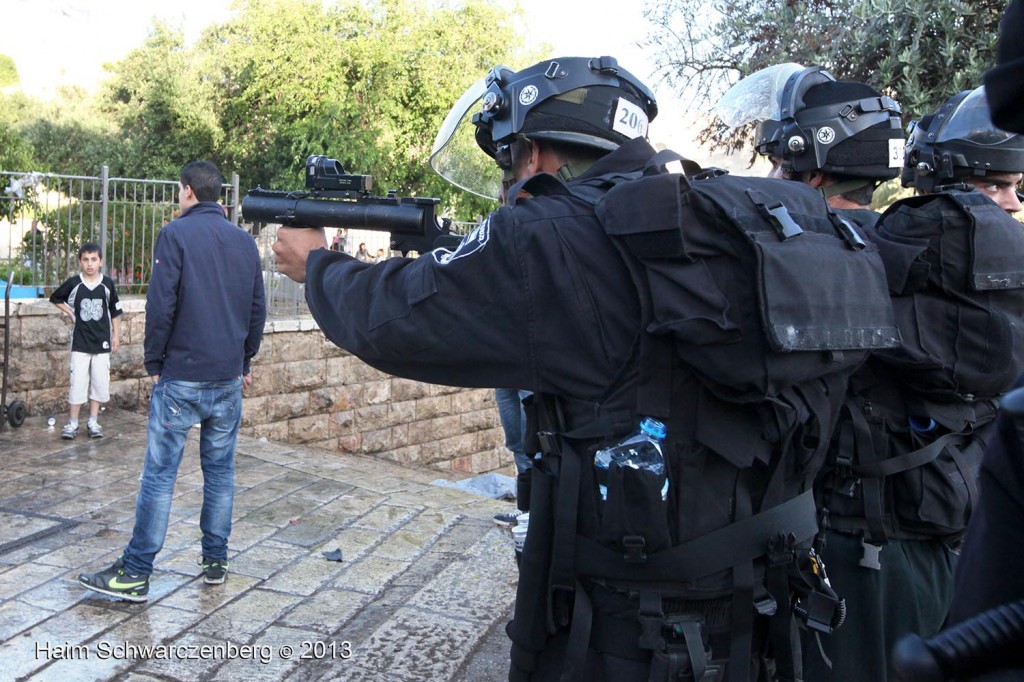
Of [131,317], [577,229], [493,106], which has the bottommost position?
[131,317]

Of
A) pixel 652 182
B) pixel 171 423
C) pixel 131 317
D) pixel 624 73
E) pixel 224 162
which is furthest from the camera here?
pixel 224 162

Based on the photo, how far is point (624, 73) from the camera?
2.49m

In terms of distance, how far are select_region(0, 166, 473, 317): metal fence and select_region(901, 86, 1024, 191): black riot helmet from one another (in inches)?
195

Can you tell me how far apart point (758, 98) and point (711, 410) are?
212 cm

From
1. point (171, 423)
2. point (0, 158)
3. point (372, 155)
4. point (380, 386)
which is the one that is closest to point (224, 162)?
point (372, 155)

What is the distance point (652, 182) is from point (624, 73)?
2.18 ft

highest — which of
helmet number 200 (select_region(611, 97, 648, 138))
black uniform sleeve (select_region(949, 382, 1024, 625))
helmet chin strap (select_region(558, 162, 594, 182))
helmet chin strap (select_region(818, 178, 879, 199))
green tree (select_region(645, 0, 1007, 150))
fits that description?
green tree (select_region(645, 0, 1007, 150))

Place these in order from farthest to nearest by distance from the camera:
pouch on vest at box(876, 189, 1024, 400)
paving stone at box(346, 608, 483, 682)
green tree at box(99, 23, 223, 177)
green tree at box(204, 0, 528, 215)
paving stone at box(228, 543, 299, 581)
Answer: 1. green tree at box(99, 23, 223, 177)
2. green tree at box(204, 0, 528, 215)
3. paving stone at box(228, 543, 299, 581)
4. paving stone at box(346, 608, 483, 682)
5. pouch on vest at box(876, 189, 1024, 400)

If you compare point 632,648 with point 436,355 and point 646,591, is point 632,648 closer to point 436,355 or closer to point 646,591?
point 646,591

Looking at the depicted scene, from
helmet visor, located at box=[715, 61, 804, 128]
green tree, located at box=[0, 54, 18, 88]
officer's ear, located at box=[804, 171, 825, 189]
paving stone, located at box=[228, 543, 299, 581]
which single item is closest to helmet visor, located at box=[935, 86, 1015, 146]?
officer's ear, located at box=[804, 171, 825, 189]

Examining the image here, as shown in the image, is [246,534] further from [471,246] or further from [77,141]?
[77,141]

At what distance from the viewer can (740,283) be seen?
2025 mm

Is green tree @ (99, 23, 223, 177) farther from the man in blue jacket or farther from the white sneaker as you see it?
the man in blue jacket

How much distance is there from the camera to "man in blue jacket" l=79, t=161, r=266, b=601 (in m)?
4.45
